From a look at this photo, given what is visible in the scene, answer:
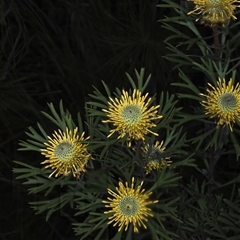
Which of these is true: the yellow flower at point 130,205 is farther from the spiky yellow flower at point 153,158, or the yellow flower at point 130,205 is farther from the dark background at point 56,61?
the dark background at point 56,61

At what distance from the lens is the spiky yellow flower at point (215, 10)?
0.51 m

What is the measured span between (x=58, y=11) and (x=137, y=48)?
5.1 inches

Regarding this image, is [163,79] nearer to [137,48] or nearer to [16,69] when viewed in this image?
Result: [137,48]

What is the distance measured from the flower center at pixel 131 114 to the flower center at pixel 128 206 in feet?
0.22

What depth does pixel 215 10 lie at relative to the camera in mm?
516

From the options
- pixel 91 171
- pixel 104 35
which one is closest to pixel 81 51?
pixel 104 35

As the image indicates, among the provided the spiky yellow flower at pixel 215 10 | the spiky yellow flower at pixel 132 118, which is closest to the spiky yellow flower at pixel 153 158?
the spiky yellow flower at pixel 132 118

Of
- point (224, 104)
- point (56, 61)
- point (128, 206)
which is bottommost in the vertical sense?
point (128, 206)

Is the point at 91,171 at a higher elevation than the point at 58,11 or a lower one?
lower

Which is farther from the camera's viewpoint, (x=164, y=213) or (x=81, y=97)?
(x=81, y=97)

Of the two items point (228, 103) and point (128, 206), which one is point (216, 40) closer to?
point (228, 103)

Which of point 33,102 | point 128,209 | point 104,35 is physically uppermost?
point 104,35

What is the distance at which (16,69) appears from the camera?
825 millimetres

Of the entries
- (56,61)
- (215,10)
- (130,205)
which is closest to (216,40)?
(215,10)
